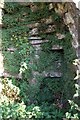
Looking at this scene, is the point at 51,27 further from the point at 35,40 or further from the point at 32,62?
the point at 32,62

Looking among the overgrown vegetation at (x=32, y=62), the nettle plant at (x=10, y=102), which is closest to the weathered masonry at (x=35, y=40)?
the overgrown vegetation at (x=32, y=62)

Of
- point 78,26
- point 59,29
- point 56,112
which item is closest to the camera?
point 78,26

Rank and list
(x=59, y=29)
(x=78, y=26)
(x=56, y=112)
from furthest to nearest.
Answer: (x=59, y=29) → (x=56, y=112) → (x=78, y=26)

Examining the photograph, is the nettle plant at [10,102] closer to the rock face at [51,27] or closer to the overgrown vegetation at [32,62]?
the overgrown vegetation at [32,62]

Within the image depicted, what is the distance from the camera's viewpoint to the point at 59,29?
590cm

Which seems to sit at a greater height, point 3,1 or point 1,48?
point 3,1

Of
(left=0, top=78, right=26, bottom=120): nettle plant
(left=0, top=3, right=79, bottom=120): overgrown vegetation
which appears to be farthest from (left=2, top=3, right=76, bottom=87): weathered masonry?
(left=0, top=78, right=26, bottom=120): nettle plant

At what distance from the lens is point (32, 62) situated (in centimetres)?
609

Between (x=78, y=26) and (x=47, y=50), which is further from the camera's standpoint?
(x=47, y=50)

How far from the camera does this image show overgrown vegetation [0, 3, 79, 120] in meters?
5.88

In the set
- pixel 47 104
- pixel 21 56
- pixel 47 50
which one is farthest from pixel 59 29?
pixel 47 104

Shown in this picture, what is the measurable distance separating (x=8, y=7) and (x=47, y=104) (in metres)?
1.91

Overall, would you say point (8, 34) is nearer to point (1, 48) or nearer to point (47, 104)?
point (1, 48)

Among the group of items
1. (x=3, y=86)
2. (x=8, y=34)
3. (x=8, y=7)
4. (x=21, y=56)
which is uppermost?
(x=8, y=7)
